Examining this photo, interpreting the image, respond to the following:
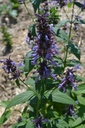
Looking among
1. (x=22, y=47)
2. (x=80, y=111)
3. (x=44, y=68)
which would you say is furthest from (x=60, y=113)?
(x=22, y=47)

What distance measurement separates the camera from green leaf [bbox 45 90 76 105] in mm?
2641

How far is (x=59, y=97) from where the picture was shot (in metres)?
2.69

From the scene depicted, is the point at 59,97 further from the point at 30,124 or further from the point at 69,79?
the point at 30,124

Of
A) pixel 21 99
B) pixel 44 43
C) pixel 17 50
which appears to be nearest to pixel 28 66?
pixel 21 99

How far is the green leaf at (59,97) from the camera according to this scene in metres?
2.64

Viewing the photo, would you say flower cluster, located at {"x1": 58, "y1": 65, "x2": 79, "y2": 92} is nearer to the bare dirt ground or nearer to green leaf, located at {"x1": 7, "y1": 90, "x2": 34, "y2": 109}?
green leaf, located at {"x1": 7, "y1": 90, "x2": 34, "y2": 109}

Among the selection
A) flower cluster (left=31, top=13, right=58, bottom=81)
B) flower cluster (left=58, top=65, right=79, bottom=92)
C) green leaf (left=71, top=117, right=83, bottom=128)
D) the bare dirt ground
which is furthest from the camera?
the bare dirt ground

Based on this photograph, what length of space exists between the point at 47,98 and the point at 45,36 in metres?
0.66

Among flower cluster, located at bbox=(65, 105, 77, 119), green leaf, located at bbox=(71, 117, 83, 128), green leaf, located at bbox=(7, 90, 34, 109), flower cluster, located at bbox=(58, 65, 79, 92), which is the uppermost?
flower cluster, located at bbox=(58, 65, 79, 92)

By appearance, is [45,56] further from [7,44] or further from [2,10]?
[2,10]

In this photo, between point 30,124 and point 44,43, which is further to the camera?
point 30,124

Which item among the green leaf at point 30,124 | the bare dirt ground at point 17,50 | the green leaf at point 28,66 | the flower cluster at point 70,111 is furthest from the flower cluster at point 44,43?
the bare dirt ground at point 17,50

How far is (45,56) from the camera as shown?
242 centimetres

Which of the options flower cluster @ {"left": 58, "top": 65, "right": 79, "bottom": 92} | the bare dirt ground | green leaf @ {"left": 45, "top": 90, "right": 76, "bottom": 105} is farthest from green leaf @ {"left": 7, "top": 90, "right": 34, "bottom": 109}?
the bare dirt ground
